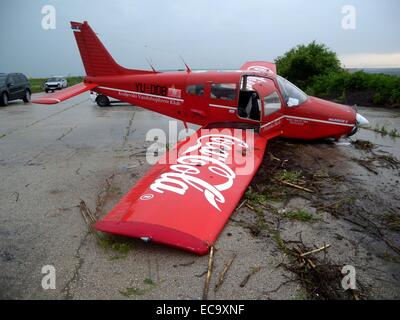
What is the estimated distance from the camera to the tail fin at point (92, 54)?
9805 millimetres

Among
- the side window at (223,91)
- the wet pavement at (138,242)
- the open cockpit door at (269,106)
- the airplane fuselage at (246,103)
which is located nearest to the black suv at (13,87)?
the wet pavement at (138,242)

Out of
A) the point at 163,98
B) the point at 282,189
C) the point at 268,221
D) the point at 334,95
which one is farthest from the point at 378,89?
the point at 268,221

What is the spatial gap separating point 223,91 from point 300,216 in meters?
4.28

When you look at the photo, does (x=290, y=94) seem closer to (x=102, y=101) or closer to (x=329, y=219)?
(x=329, y=219)

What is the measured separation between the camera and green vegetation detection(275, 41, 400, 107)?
58.5 feet

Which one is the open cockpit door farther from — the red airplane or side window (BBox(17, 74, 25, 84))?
side window (BBox(17, 74, 25, 84))

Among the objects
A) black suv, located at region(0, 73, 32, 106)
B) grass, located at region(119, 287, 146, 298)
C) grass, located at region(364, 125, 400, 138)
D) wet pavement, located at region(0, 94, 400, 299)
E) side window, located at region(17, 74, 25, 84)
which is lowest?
grass, located at region(119, 287, 146, 298)

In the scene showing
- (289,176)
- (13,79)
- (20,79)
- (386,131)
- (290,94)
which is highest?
(20,79)

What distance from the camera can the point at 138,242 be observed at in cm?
392

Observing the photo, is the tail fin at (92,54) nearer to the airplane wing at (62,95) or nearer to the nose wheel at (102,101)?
the airplane wing at (62,95)

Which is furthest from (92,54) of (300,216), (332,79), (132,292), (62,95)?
(332,79)

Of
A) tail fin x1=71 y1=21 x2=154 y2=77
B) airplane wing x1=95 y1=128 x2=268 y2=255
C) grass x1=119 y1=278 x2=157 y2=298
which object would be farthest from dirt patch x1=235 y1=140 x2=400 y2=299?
Result: tail fin x1=71 y1=21 x2=154 y2=77

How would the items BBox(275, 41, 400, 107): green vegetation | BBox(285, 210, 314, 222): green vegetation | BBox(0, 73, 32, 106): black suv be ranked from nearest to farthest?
BBox(285, 210, 314, 222): green vegetation
BBox(275, 41, 400, 107): green vegetation
BBox(0, 73, 32, 106): black suv

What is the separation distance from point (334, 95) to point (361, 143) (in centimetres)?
1240
